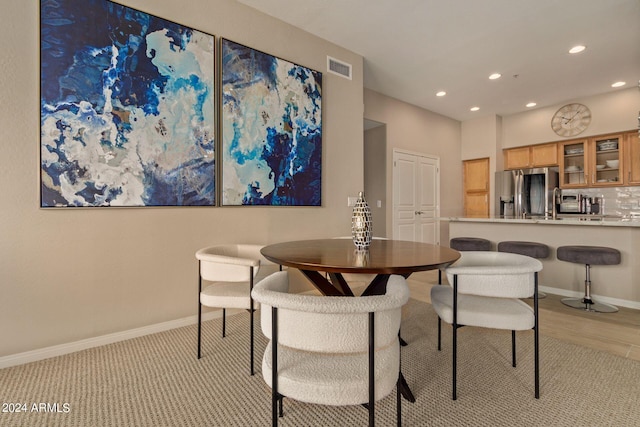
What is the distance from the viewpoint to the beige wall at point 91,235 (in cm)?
196

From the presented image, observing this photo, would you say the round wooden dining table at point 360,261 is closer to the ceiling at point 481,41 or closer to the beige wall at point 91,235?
the beige wall at point 91,235

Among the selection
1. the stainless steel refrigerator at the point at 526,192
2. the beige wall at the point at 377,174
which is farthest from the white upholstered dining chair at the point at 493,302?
the stainless steel refrigerator at the point at 526,192

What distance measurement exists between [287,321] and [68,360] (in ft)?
6.57

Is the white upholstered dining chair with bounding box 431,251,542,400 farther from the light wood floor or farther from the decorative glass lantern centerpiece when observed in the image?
the light wood floor

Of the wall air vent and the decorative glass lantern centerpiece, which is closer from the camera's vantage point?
the decorative glass lantern centerpiece

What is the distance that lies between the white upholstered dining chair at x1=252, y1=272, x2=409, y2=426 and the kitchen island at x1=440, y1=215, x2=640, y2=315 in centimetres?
341

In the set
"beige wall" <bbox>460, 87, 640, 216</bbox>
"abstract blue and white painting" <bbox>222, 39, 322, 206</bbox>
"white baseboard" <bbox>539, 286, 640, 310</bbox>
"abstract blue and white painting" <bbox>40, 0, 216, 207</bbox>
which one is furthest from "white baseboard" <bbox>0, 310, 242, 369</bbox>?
"beige wall" <bbox>460, 87, 640, 216</bbox>

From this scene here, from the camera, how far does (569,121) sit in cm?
545

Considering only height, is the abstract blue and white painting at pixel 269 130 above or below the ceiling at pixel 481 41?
below

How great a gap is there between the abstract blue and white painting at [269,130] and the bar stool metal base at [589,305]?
2932 millimetres

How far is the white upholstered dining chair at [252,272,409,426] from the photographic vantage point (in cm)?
96

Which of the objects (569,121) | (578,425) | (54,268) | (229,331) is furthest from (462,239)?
(54,268)

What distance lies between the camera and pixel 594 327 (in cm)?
263

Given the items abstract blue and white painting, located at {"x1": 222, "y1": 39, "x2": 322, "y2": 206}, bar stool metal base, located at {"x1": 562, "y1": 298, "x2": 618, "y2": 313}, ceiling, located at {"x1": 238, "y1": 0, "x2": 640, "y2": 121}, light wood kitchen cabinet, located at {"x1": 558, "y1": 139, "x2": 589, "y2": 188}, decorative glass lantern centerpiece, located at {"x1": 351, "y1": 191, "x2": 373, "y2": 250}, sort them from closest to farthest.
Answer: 1. decorative glass lantern centerpiece, located at {"x1": 351, "y1": 191, "x2": 373, "y2": 250}
2. abstract blue and white painting, located at {"x1": 222, "y1": 39, "x2": 322, "y2": 206}
3. ceiling, located at {"x1": 238, "y1": 0, "x2": 640, "y2": 121}
4. bar stool metal base, located at {"x1": 562, "y1": 298, "x2": 618, "y2": 313}
5. light wood kitchen cabinet, located at {"x1": 558, "y1": 139, "x2": 589, "y2": 188}
